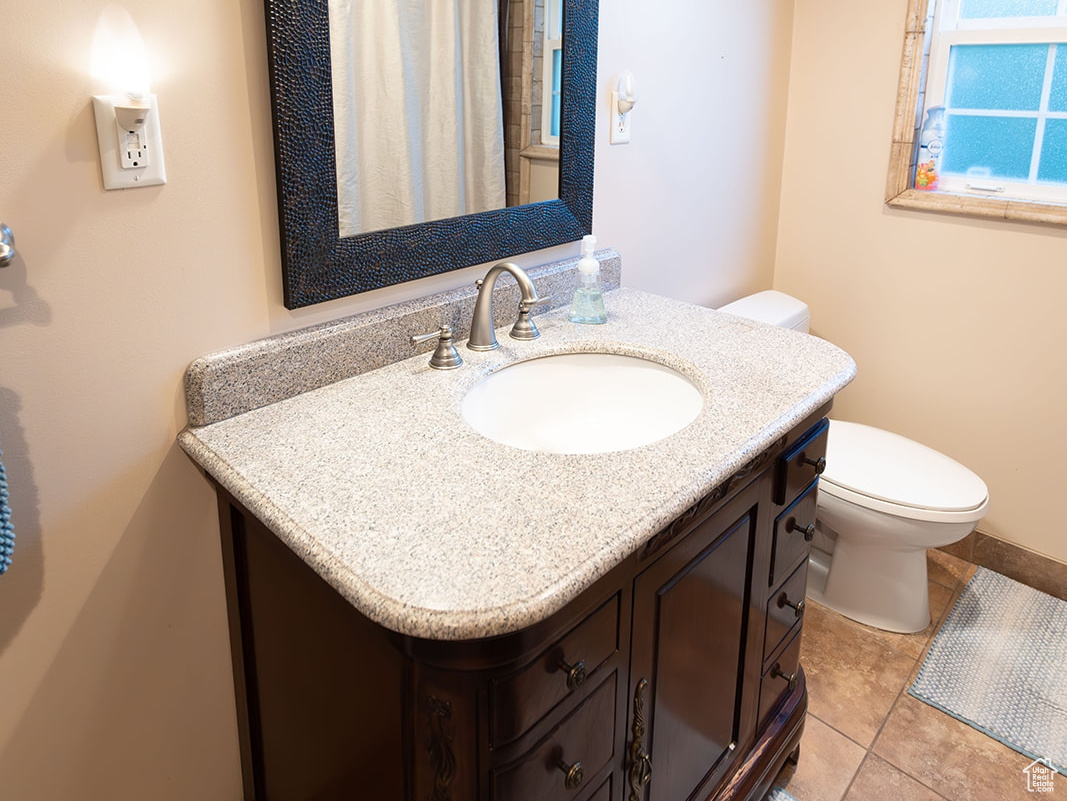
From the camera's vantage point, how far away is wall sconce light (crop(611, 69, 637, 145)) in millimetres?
1690

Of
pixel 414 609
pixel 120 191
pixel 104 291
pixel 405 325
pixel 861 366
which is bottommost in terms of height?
pixel 861 366

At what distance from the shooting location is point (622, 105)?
67.1 inches

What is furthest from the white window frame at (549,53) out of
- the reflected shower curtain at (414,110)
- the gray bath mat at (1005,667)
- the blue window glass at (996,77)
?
the gray bath mat at (1005,667)

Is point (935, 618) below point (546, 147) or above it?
below

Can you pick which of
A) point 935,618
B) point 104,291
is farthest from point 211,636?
point 935,618

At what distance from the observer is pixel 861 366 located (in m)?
2.42

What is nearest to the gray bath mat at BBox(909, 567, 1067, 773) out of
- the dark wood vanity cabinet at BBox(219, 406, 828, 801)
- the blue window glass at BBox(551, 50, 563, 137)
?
the dark wood vanity cabinet at BBox(219, 406, 828, 801)

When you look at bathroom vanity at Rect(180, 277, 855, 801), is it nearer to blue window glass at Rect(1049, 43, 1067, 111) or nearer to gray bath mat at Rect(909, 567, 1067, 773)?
gray bath mat at Rect(909, 567, 1067, 773)

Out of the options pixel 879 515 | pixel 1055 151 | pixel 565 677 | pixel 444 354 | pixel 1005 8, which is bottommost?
pixel 879 515

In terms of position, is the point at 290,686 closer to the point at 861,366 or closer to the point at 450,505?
the point at 450,505

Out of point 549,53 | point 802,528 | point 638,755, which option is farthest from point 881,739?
point 549,53

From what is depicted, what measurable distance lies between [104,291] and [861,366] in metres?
1.99

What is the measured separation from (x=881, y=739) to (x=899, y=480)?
22.2 inches

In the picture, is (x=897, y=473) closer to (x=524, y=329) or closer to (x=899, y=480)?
(x=899, y=480)
